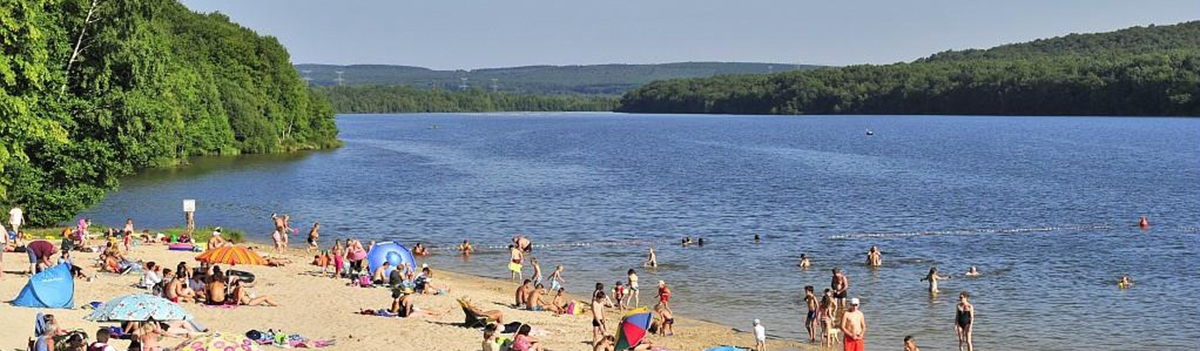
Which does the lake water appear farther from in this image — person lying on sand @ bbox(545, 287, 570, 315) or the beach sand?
person lying on sand @ bbox(545, 287, 570, 315)

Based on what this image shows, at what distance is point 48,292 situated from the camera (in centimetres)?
2342

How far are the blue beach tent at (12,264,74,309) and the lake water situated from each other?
44.8ft

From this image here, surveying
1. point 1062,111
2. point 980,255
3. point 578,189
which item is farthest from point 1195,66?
point 980,255

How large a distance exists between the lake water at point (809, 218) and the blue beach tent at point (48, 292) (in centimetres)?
1365

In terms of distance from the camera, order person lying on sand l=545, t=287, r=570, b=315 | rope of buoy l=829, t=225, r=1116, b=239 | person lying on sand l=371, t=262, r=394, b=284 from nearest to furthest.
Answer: person lying on sand l=545, t=287, r=570, b=315 → person lying on sand l=371, t=262, r=394, b=284 → rope of buoy l=829, t=225, r=1116, b=239

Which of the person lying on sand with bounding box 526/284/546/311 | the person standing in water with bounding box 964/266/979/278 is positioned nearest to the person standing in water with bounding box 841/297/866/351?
the person lying on sand with bounding box 526/284/546/311

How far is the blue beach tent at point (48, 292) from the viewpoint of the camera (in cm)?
2331

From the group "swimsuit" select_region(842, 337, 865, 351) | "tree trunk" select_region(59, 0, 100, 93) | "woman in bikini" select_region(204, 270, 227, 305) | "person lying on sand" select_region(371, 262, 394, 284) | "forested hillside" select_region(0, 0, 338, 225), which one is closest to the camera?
"swimsuit" select_region(842, 337, 865, 351)

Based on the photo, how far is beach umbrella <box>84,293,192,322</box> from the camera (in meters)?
20.7

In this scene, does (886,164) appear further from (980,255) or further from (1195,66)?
(1195,66)

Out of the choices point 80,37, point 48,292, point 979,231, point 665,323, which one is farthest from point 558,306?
point 979,231

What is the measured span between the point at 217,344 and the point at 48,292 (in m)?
5.98

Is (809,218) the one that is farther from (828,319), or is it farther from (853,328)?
(853,328)

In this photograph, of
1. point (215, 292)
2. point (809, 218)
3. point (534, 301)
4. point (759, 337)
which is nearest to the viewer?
point (759, 337)
